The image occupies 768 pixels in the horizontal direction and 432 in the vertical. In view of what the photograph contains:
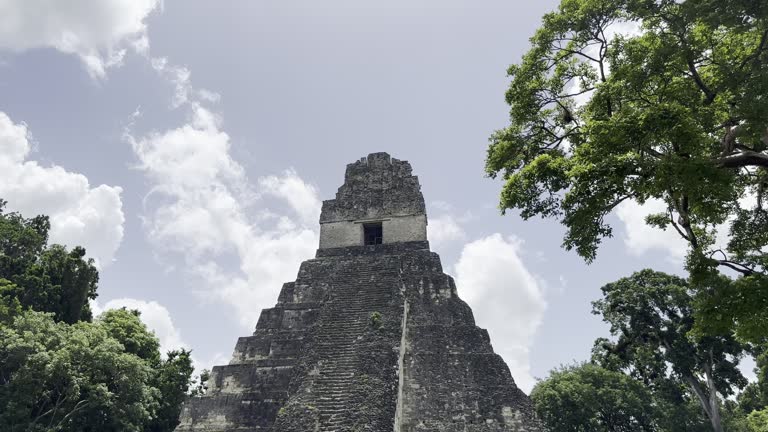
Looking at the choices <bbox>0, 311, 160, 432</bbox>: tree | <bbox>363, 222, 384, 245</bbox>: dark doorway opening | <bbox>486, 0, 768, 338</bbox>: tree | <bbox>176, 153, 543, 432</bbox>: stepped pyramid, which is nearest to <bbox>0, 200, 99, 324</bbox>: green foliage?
<bbox>0, 311, 160, 432</bbox>: tree

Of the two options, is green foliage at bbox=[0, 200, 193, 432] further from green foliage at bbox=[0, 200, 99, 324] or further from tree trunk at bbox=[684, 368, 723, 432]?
tree trunk at bbox=[684, 368, 723, 432]

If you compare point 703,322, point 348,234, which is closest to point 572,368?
point 348,234

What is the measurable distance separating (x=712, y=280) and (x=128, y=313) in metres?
19.1

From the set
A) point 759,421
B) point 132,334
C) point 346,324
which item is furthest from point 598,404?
point 132,334

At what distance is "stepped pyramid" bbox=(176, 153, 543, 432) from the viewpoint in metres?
7.87

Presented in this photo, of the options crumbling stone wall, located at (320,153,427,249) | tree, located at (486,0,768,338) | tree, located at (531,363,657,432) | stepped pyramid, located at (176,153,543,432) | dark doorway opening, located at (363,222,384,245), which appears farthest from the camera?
tree, located at (531,363,657,432)

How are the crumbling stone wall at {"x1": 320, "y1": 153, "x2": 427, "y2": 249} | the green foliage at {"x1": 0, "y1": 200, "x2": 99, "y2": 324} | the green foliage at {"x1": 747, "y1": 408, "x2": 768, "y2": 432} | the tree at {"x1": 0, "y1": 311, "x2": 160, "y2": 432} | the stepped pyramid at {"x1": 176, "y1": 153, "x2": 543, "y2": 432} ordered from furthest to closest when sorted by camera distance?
the green foliage at {"x1": 0, "y1": 200, "x2": 99, "y2": 324} < the green foliage at {"x1": 747, "y1": 408, "x2": 768, "y2": 432} < the crumbling stone wall at {"x1": 320, "y1": 153, "x2": 427, "y2": 249} < the tree at {"x1": 0, "y1": 311, "x2": 160, "y2": 432} < the stepped pyramid at {"x1": 176, "y1": 153, "x2": 543, "y2": 432}

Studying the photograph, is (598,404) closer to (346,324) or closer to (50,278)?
(346,324)

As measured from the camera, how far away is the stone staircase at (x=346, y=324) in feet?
24.9

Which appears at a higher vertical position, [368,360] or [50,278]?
[50,278]

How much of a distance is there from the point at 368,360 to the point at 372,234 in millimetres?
5230

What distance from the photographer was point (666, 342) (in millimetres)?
16156

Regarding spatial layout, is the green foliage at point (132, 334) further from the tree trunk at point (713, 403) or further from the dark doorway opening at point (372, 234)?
the tree trunk at point (713, 403)

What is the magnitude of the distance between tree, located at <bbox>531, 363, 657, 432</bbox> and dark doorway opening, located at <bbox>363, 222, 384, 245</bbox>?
10037 millimetres
